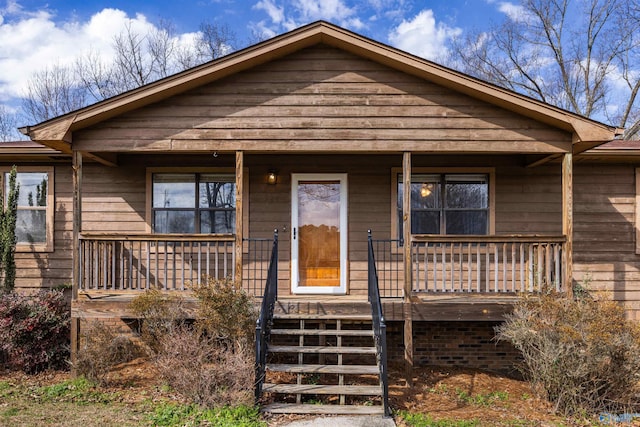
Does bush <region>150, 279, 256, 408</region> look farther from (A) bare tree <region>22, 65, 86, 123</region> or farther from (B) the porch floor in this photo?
(A) bare tree <region>22, 65, 86, 123</region>

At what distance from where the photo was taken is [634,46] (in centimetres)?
1928

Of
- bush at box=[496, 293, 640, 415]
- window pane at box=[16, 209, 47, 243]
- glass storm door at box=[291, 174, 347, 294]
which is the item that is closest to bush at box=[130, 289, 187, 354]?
glass storm door at box=[291, 174, 347, 294]

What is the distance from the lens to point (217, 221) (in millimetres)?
8438

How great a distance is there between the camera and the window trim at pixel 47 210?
27.5 feet

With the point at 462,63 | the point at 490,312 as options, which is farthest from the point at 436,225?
the point at 462,63

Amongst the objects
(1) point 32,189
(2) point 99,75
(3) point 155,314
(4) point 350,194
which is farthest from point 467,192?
(2) point 99,75

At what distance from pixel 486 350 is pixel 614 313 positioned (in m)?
2.67

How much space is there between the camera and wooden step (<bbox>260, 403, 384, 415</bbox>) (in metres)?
5.28

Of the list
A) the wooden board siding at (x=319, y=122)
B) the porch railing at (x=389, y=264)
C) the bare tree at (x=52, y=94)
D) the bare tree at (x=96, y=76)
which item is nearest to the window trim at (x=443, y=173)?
the porch railing at (x=389, y=264)

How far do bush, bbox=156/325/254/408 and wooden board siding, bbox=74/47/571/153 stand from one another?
9.52 feet

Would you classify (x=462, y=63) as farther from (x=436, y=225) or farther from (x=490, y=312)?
(x=490, y=312)

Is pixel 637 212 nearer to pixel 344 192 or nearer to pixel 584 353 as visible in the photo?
pixel 584 353

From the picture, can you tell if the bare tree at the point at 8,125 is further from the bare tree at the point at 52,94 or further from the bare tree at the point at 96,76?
the bare tree at the point at 96,76

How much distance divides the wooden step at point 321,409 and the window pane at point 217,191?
13.4 ft
